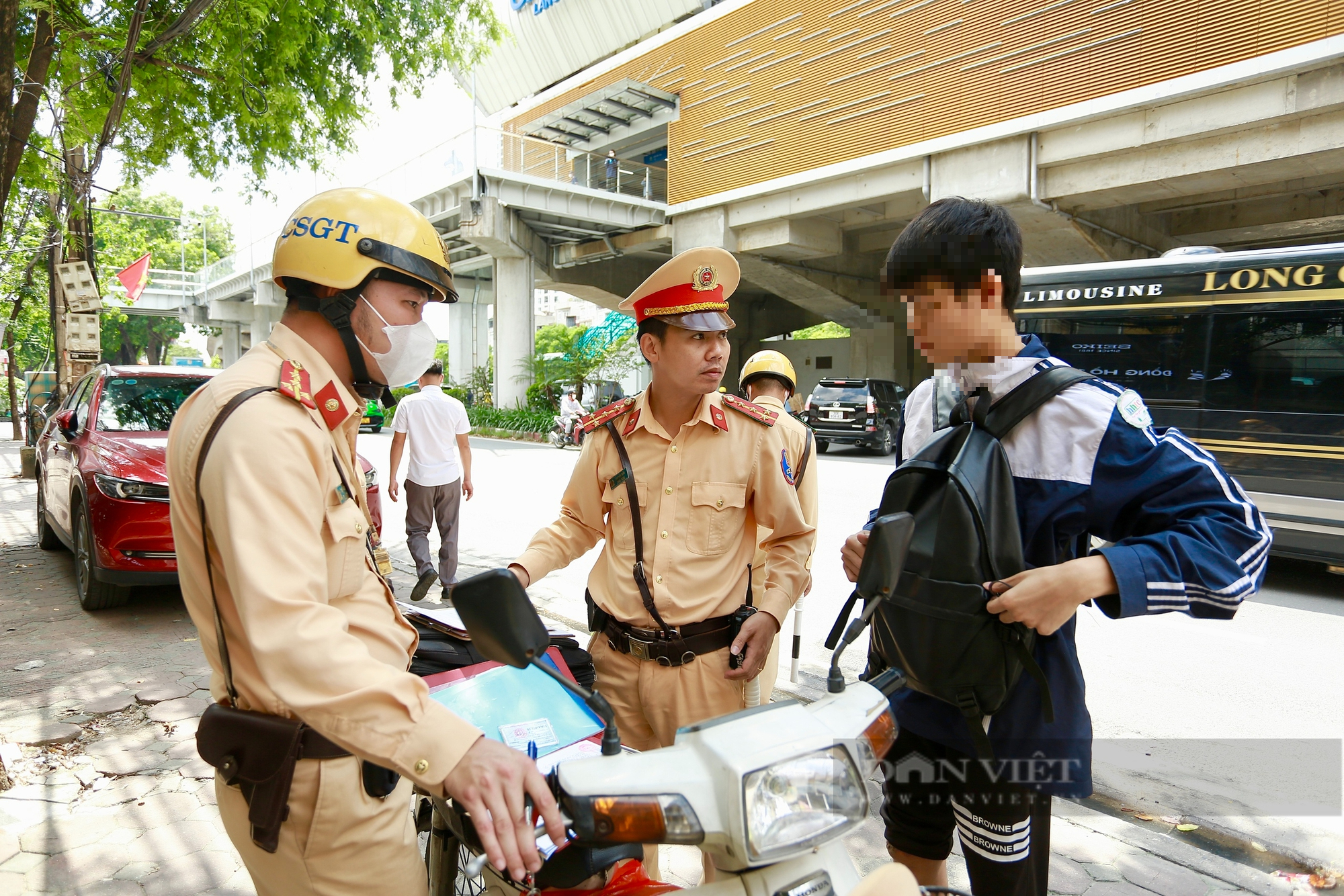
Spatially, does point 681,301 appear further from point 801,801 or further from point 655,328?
point 801,801

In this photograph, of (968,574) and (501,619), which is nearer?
(501,619)

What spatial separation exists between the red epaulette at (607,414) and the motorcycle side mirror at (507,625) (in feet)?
4.20

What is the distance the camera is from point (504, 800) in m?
1.10

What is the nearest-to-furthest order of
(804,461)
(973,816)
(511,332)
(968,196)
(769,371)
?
(973,816) < (804,461) < (769,371) < (968,196) < (511,332)

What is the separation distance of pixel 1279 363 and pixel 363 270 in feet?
25.6

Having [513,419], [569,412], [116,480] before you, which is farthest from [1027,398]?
[513,419]

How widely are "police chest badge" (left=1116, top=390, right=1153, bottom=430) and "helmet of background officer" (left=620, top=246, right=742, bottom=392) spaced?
1.04 m

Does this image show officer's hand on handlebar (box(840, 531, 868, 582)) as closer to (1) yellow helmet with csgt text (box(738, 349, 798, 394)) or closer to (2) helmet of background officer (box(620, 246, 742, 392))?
(2) helmet of background officer (box(620, 246, 742, 392))

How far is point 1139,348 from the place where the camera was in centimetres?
750

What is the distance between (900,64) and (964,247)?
17622 mm

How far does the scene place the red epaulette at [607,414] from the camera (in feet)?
7.79

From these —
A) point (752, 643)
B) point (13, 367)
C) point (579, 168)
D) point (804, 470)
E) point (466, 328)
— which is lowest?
point (752, 643)

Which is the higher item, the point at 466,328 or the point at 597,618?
the point at 466,328

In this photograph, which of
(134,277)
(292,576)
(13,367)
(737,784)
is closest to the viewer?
(737,784)
